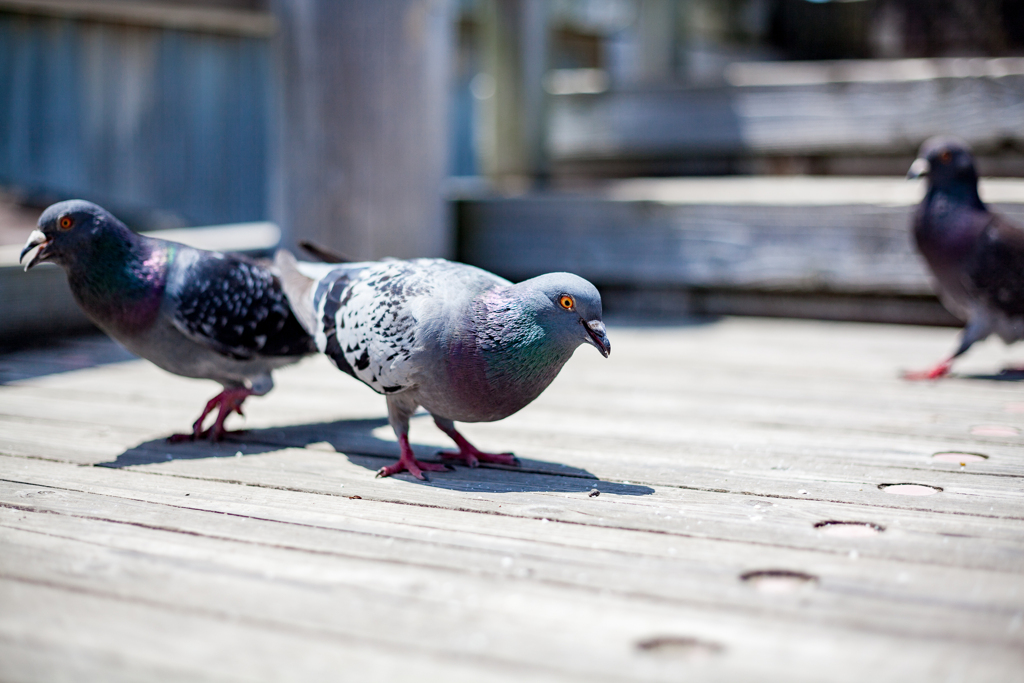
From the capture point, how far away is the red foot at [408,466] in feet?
7.68

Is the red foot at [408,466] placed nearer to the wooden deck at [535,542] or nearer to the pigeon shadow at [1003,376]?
the wooden deck at [535,542]

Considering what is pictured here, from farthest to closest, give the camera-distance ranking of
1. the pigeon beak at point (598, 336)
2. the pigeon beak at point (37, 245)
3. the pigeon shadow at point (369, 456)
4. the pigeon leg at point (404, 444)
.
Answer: the pigeon beak at point (37, 245) < the pigeon leg at point (404, 444) < the pigeon shadow at point (369, 456) < the pigeon beak at point (598, 336)

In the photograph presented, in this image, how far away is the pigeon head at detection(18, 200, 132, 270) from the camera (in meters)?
2.60

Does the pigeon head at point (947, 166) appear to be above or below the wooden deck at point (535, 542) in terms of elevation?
above

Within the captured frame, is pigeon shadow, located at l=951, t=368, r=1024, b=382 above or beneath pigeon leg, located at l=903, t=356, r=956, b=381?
beneath

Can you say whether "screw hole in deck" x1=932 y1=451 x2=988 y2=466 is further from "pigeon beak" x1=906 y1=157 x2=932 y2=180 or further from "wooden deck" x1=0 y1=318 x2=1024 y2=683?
"pigeon beak" x1=906 y1=157 x2=932 y2=180

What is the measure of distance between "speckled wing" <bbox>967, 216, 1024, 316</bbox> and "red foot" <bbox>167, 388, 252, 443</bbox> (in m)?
2.61

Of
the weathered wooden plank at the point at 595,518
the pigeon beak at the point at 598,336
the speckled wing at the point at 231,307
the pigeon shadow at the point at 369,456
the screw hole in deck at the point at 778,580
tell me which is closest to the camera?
the screw hole in deck at the point at 778,580

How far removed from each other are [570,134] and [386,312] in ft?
12.8

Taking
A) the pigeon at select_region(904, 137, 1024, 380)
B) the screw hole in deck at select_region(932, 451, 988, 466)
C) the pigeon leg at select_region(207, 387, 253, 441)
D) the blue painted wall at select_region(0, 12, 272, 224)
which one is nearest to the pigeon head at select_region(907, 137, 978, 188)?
the pigeon at select_region(904, 137, 1024, 380)

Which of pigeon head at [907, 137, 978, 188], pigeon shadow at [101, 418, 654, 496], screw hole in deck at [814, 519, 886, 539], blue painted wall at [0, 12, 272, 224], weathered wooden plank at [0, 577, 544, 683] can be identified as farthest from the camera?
blue painted wall at [0, 12, 272, 224]

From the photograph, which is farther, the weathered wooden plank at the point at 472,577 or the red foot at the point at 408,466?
the red foot at the point at 408,466

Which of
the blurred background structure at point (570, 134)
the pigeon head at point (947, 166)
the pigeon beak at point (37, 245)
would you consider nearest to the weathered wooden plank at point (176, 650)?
the pigeon beak at point (37, 245)

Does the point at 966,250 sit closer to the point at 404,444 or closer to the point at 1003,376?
the point at 1003,376
